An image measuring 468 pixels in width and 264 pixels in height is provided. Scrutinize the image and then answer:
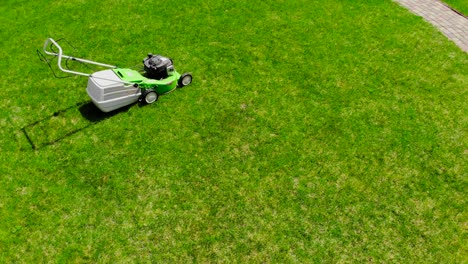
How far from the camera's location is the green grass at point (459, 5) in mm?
14049

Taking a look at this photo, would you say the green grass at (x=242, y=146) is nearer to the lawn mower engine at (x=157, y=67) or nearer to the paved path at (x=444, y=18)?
the lawn mower engine at (x=157, y=67)

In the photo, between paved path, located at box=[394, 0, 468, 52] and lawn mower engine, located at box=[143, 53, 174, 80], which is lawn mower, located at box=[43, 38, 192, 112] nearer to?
lawn mower engine, located at box=[143, 53, 174, 80]

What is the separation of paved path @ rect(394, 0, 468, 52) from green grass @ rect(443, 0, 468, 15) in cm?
25

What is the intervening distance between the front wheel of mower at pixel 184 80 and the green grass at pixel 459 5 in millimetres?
11199

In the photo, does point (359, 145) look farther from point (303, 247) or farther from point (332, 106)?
point (303, 247)

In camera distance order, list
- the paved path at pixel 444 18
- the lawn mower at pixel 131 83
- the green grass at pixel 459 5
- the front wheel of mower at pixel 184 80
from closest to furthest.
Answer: the lawn mower at pixel 131 83 → the front wheel of mower at pixel 184 80 → the paved path at pixel 444 18 → the green grass at pixel 459 5

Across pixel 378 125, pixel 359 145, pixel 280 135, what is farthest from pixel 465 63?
pixel 280 135

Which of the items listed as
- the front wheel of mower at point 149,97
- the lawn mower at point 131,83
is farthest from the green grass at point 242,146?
the lawn mower at point 131,83

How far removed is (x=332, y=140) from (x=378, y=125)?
1472mm

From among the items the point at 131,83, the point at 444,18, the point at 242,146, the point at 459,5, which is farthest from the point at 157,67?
the point at 459,5

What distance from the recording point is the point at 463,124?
9805 millimetres

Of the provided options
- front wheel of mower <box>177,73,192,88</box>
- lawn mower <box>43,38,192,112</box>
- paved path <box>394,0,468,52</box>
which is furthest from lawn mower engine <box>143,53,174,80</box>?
paved path <box>394,0,468,52</box>

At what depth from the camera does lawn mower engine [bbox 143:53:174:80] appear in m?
9.69

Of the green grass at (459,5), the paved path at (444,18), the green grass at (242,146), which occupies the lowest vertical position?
the green grass at (242,146)
